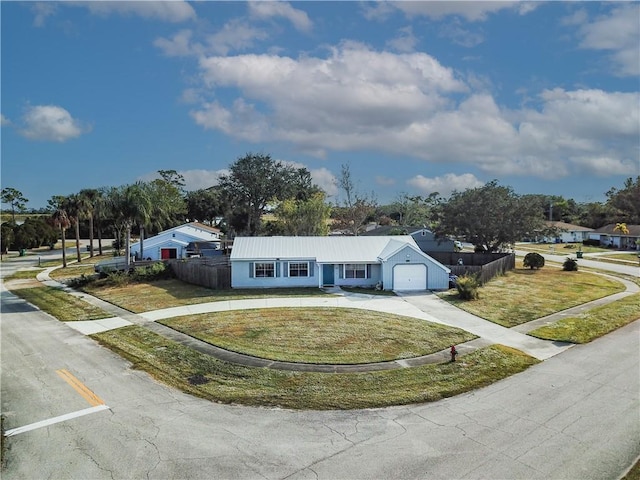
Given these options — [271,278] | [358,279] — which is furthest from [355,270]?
[271,278]

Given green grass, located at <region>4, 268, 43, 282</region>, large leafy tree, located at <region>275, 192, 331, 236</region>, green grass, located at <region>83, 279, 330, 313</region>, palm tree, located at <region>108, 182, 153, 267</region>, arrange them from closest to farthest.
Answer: green grass, located at <region>83, 279, 330, 313</region>
palm tree, located at <region>108, 182, 153, 267</region>
green grass, located at <region>4, 268, 43, 282</region>
large leafy tree, located at <region>275, 192, 331, 236</region>

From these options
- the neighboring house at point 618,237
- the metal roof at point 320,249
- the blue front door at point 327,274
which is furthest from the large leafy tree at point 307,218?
the neighboring house at point 618,237

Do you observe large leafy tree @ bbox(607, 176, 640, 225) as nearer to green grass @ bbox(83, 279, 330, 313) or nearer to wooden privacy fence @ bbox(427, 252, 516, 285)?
wooden privacy fence @ bbox(427, 252, 516, 285)

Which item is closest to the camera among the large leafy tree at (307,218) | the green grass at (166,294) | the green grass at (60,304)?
the green grass at (60,304)

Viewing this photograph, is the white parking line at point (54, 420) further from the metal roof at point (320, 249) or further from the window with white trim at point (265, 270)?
the window with white trim at point (265, 270)

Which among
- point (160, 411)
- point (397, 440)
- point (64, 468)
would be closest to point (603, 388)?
point (397, 440)

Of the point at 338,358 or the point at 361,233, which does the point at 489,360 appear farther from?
the point at 361,233

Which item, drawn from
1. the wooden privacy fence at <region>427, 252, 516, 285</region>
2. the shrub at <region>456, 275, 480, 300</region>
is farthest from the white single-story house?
the shrub at <region>456, 275, 480, 300</region>
